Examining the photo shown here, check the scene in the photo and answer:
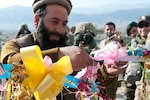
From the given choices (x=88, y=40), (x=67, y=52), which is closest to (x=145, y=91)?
(x=67, y=52)

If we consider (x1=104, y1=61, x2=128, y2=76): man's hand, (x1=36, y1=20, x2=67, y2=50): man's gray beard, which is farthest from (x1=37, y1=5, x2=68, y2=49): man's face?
(x1=104, y1=61, x2=128, y2=76): man's hand

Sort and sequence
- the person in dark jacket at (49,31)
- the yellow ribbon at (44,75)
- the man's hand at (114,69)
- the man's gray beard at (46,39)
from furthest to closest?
the man's gray beard at (46,39), the person in dark jacket at (49,31), the man's hand at (114,69), the yellow ribbon at (44,75)

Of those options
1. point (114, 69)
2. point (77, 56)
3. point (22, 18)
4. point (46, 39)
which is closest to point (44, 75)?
point (77, 56)

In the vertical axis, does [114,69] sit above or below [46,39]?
below

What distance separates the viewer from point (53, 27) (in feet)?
5.70

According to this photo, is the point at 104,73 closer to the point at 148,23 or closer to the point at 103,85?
the point at 103,85

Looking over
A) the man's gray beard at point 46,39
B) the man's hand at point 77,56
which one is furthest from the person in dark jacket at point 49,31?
the man's hand at point 77,56

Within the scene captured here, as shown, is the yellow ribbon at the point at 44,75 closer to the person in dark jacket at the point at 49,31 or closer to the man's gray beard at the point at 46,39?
the person in dark jacket at the point at 49,31

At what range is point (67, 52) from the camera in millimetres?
1256

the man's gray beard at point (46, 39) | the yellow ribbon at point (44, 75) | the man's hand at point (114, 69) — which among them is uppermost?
the man's gray beard at point (46, 39)

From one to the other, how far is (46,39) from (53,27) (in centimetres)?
7

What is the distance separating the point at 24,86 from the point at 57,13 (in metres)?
0.56

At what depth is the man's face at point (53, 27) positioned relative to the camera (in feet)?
5.64

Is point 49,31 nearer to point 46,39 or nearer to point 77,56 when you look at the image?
point 46,39
